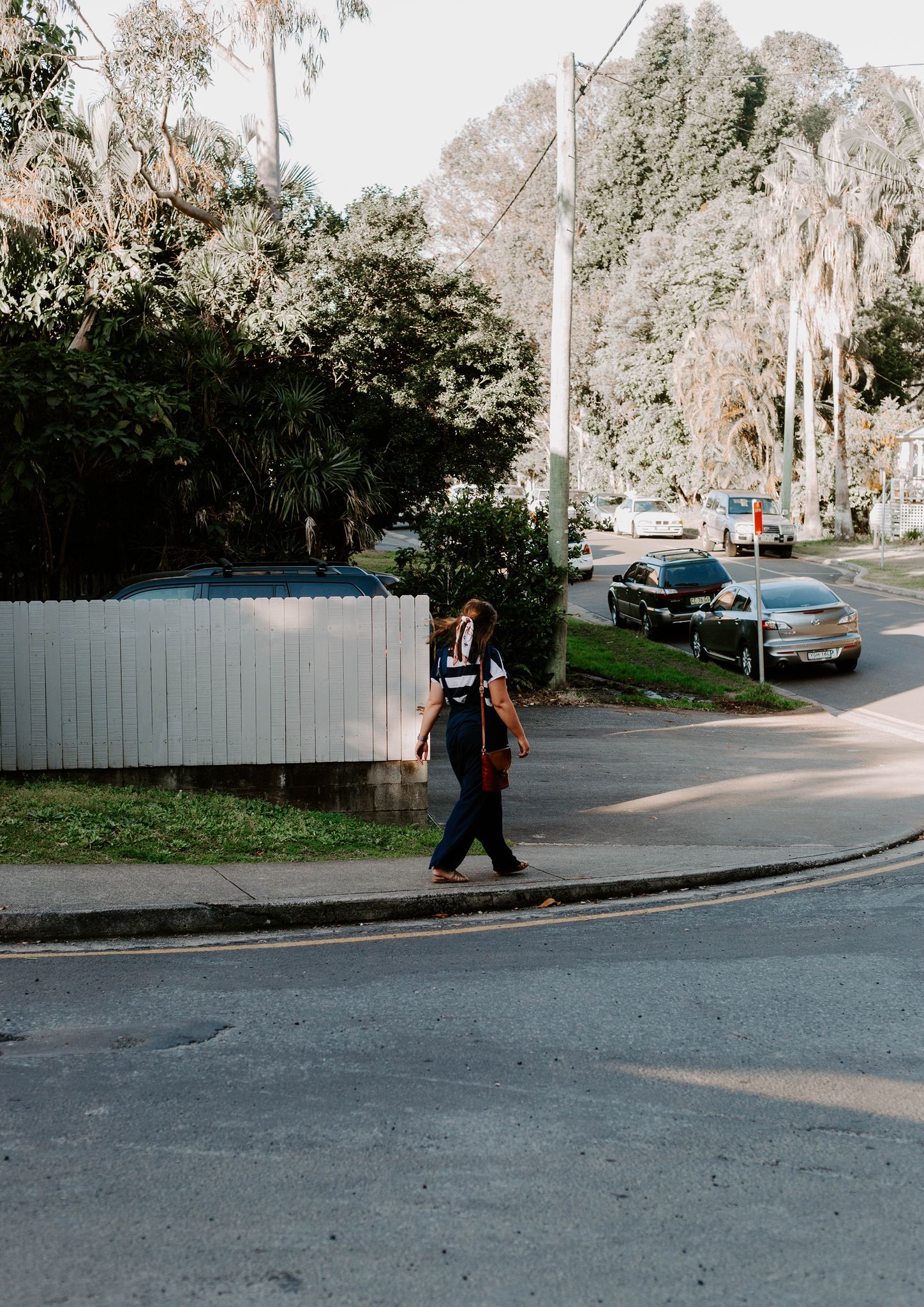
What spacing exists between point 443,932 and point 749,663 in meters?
13.8

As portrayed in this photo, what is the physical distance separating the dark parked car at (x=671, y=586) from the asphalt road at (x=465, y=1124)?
17.3m

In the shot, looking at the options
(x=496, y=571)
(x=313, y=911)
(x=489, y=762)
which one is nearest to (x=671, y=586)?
(x=496, y=571)

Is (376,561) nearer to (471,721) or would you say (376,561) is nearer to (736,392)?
(736,392)

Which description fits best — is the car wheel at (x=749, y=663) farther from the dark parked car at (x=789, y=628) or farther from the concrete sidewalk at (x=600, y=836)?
the concrete sidewalk at (x=600, y=836)

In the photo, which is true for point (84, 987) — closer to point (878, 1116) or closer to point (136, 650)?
point (878, 1116)

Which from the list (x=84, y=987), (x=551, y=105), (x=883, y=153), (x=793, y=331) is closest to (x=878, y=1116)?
(x=84, y=987)

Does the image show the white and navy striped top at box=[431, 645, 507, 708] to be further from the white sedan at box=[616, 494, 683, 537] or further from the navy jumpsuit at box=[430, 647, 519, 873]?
the white sedan at box=[616, 494, 683, 537]

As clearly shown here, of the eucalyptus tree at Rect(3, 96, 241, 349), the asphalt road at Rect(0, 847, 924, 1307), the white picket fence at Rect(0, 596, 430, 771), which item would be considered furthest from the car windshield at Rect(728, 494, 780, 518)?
the asphalt road at Rect(0, 847, 924, 1307)

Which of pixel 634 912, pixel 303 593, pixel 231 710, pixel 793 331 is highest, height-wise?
pixel 793 331

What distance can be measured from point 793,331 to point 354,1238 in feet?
142

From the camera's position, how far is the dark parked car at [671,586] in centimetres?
2392

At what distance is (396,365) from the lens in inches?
800

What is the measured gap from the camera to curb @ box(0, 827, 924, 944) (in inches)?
269

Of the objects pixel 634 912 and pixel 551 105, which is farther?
pixel 551 105
